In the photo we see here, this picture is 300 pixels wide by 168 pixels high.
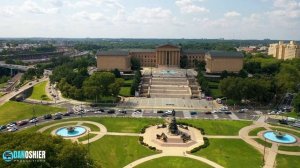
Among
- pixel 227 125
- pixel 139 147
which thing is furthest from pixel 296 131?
pixel 139 147

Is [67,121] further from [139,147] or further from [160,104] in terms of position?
[160,104]

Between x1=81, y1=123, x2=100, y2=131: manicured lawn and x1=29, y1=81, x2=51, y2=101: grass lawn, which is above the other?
x1=29, y1=81, x2=51, y2=101: grass lawn

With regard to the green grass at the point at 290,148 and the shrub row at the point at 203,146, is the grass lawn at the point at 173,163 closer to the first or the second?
the shrub row at the point at 203,146

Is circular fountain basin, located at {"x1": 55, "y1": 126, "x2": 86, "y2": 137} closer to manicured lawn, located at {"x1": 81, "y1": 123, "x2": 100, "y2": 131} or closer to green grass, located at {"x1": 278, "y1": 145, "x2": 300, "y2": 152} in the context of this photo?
manicured lawn, located at {"x1": 81, "y1": 123, "x2": 100, "y2": 131}

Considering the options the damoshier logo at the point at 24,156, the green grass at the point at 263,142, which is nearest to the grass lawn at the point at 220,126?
the green grass at the point at 263,142

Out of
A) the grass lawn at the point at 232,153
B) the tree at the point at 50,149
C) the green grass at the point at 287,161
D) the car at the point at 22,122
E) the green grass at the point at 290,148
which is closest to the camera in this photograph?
the tree at the point at 50,149

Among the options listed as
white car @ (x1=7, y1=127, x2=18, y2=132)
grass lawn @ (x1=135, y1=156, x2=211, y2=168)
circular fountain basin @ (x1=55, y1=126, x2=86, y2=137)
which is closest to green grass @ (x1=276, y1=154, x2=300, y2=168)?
grass lawn @ (x1=135, y1=156, x2=211, y2=168)

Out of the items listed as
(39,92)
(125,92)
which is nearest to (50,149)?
(125,92)
